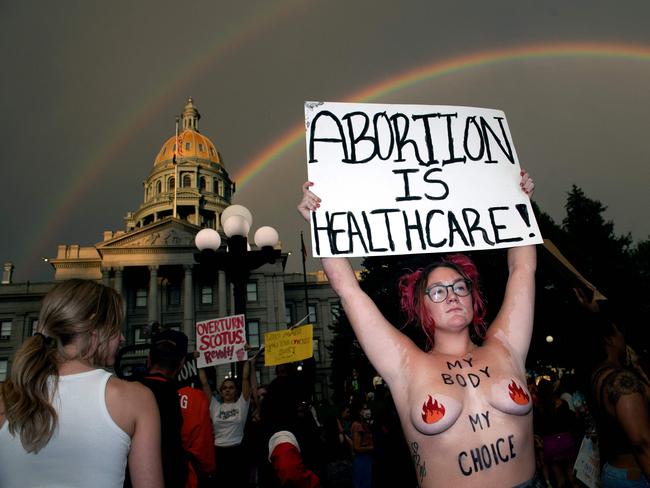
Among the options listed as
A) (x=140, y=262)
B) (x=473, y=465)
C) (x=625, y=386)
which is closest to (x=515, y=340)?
(x=473, y=465)

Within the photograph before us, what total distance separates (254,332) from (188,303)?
22.3ft

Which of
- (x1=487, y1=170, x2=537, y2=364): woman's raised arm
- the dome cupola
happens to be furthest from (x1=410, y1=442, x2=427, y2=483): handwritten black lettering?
the dome cupola

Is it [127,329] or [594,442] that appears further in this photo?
[127,329]

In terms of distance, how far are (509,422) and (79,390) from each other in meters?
1.91

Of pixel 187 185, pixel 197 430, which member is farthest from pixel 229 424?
pixel 187 185

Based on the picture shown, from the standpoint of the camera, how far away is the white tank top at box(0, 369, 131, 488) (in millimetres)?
2180

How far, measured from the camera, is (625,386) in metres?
3.50

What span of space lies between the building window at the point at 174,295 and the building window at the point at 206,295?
7.30 feet

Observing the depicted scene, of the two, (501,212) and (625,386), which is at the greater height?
(501,212)

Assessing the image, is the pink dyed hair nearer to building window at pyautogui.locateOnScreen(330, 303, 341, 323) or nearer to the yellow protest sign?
the yellow protest sign

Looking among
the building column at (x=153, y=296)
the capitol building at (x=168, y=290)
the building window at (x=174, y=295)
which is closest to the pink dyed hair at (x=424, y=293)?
the capitol building at (x=168, y=290)

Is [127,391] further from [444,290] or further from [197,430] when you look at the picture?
[197,430]

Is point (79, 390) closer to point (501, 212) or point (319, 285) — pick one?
point (501, 212)

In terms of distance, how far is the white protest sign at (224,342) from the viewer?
7977 mm
